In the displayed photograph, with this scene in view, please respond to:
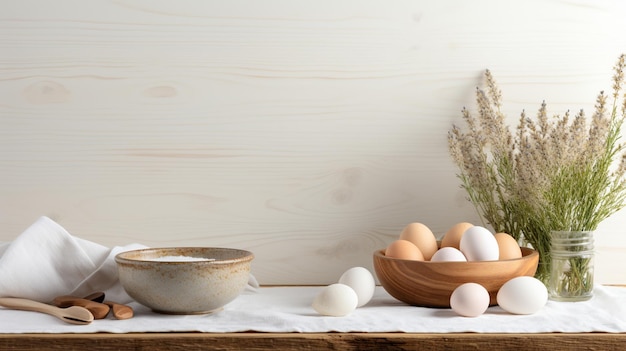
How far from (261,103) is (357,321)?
53 centimetres

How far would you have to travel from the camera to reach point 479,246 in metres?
1.13

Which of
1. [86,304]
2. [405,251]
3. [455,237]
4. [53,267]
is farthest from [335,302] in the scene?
[53,267]

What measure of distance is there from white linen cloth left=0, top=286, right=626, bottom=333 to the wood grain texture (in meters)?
0.02

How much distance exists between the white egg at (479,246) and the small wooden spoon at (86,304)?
549mm

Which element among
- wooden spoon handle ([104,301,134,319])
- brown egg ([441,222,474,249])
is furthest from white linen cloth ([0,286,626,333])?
brown egg ([441,222,474,249])

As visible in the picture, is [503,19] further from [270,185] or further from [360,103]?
[270,185]

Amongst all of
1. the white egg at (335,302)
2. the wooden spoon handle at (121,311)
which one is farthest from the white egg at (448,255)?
the wooden spoon handle at (121,311)

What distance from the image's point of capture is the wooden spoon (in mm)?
1031

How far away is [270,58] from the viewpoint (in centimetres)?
140

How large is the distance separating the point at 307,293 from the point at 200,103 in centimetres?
41

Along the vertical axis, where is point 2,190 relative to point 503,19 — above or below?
below

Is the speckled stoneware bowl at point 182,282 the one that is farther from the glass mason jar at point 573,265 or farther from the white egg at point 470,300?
the glass mason jar at point 573,265

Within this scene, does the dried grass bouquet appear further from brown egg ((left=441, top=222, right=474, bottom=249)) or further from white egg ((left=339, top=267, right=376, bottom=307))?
white egg ((left=339, top=267, right=376, bottom=307))

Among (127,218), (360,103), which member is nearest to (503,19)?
(360,103)
